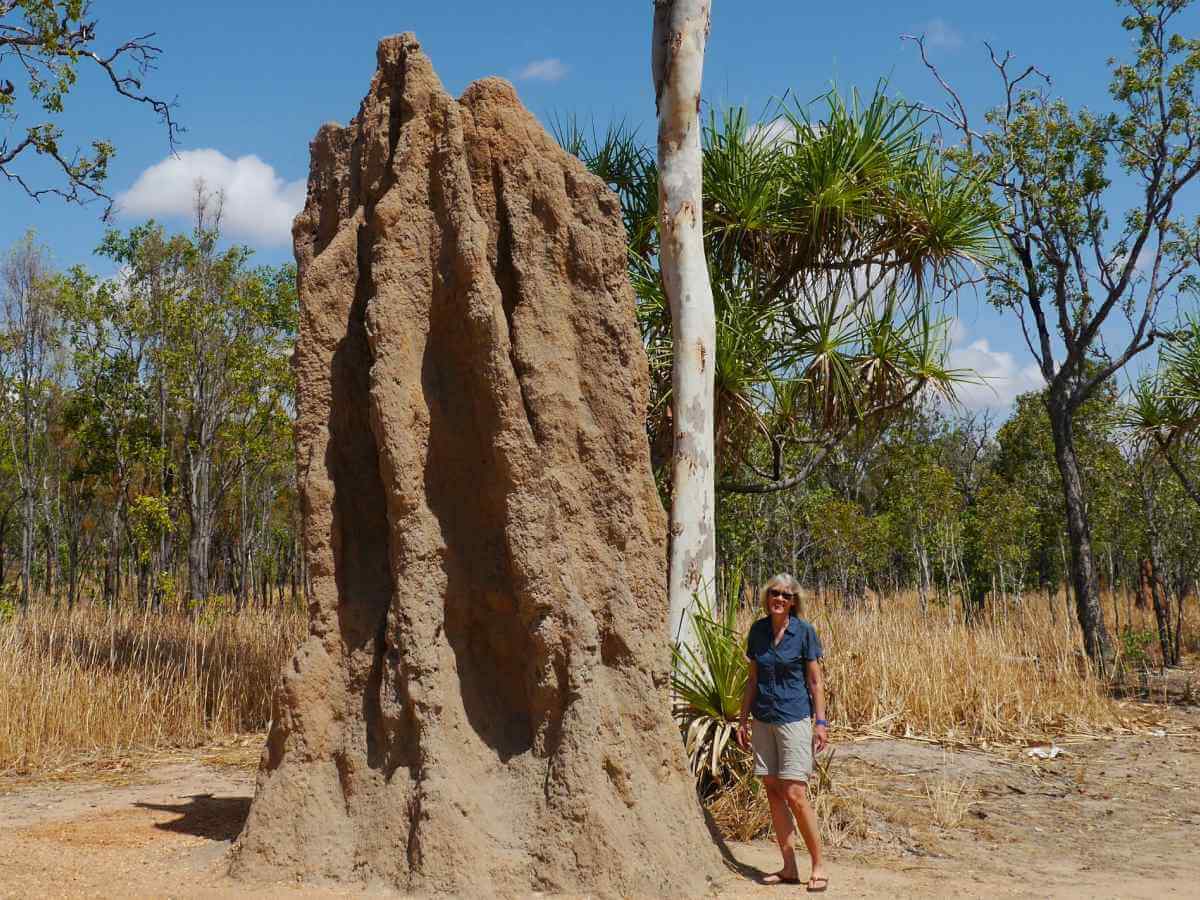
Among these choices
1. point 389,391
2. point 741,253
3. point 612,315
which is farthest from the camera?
point 741,253

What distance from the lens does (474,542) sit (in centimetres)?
492

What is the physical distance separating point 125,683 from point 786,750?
5.58 meters

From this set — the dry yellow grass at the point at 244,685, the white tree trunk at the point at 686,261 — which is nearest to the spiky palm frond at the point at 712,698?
the white tree trunk at the point at 686,261

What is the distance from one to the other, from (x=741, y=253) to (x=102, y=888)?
317 inches

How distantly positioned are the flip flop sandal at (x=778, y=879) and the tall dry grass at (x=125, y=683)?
5.24 m

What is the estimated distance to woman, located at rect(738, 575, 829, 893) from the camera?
470 cm

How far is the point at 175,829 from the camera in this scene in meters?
5.40

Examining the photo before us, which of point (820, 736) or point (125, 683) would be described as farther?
point (125, 683)

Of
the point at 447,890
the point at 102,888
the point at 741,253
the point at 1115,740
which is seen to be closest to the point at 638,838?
the point at 447,890

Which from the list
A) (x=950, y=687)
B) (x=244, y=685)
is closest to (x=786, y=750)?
(x=950, y=687)

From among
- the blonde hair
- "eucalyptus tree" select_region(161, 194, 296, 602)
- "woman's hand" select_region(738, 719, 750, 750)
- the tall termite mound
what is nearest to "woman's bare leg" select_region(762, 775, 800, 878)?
"woman's hand" select_region(738, 719, 750, 750)

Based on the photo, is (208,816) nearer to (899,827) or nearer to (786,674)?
(786,674)

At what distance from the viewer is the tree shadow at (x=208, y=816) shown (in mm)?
5324

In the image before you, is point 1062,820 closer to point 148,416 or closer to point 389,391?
point 389,391
